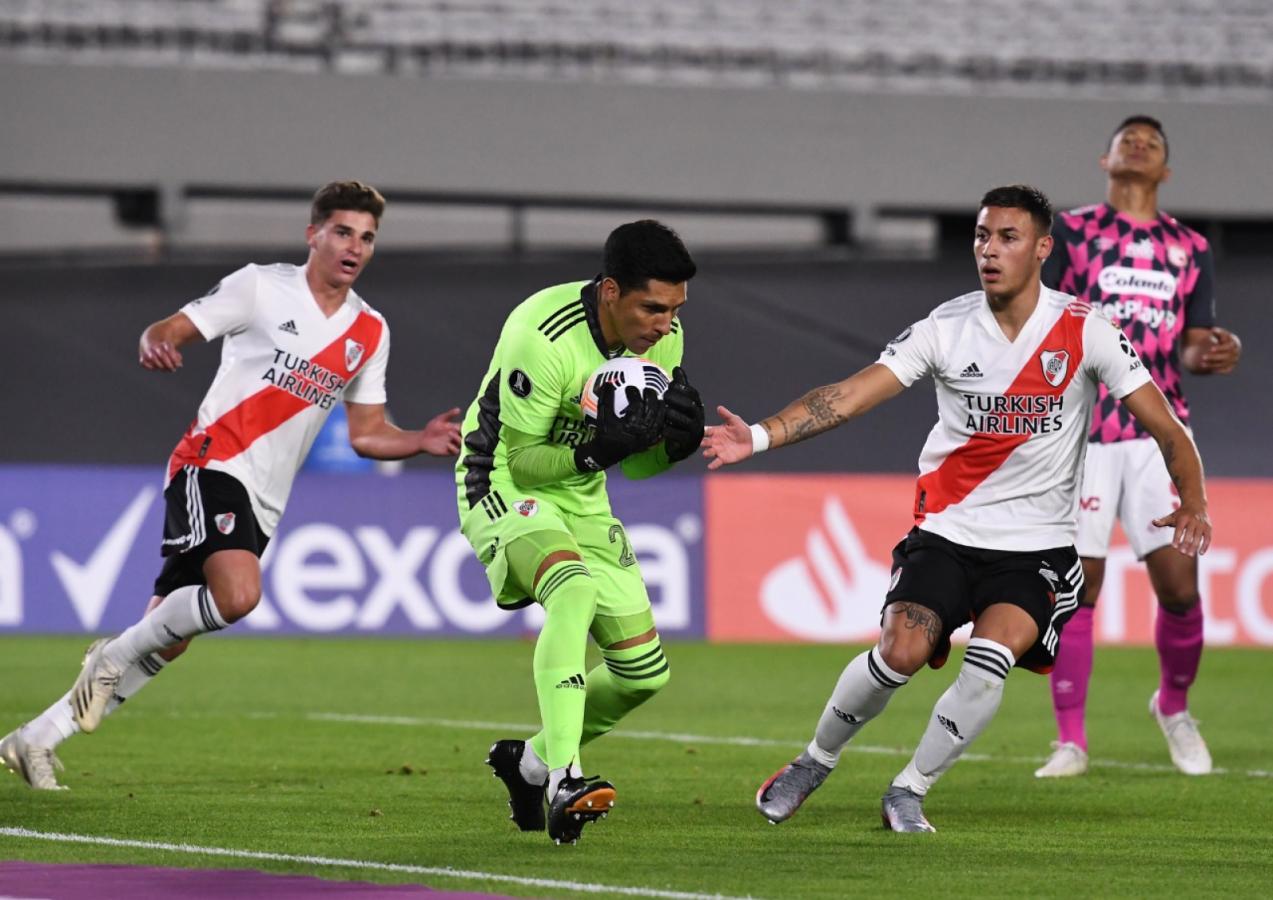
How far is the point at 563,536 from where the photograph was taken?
21.1ft

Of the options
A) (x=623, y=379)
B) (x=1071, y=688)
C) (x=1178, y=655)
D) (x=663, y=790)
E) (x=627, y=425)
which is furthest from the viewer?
(x=1178, y=655)

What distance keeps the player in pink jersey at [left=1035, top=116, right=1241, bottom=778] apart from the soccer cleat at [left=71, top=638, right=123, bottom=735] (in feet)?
11.9

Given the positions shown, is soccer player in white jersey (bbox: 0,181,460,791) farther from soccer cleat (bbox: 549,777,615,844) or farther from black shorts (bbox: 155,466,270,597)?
soccer cleat (bbox: 549,777,615,844)

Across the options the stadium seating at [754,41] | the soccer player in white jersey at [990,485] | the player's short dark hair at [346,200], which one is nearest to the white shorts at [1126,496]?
the soccer player in white jersey at [990,485]

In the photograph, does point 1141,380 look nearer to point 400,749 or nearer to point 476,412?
point 476,412

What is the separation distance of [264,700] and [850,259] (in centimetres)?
1017

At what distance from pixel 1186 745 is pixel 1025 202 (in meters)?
2.93

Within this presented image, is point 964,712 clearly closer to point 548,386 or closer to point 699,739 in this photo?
point 548,386

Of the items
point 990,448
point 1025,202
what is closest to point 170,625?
point 990,448

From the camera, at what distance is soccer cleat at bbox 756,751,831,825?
668cm

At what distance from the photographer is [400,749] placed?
30.2 feet

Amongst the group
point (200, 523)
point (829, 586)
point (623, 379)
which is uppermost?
point (623, 379)

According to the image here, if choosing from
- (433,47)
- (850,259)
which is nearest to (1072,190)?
(850,259)

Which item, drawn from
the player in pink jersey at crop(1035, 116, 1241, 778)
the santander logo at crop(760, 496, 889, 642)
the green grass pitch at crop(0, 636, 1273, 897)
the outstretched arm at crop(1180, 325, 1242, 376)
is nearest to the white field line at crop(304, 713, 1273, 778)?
the green grass pitch at crop(0, 636, 1273, 897)
